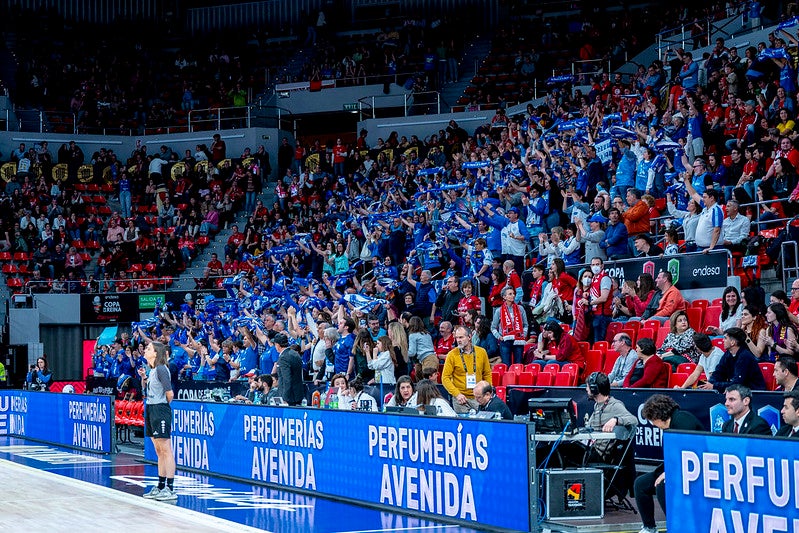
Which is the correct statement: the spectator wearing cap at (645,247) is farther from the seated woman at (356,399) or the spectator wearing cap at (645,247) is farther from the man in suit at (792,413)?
the man in suit at (792,413)

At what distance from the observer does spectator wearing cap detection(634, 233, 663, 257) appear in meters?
15.0

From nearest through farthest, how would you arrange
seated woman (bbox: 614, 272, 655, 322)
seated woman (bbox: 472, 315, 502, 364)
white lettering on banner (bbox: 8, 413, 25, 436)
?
seated woman (bbox: 614, 272, 655, 322), seated woman (bbox: 472, 315, 502, 364), white lettering on banner (bbox: 8, 413, 25, 436)

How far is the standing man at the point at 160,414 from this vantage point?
12070 mm

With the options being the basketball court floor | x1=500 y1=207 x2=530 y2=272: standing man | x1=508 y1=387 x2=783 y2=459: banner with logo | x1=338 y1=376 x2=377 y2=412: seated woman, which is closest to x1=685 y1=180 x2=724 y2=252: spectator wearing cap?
x1=508 y1=387 x2=783 y2=459: banner with logo

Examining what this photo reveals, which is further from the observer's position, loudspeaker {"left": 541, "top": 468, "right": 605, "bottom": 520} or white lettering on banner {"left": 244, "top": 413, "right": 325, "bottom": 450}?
white lettering on banner {"left": 244, "top": 413, "right": 325, "bottom": 450}

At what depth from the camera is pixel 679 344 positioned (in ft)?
41.4

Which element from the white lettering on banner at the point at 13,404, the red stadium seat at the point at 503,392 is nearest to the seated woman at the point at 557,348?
the red stadium seat at the point at 503,392

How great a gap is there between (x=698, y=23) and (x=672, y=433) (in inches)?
766

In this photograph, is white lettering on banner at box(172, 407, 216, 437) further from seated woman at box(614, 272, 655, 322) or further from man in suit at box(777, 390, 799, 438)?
man in suit at box(777, 390, 799, 438)

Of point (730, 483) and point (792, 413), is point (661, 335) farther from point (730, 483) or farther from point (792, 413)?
point (730, 483)

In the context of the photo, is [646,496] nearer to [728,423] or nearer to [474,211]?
[728,423]

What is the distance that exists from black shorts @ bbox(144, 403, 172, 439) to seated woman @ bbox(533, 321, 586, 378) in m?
5.13

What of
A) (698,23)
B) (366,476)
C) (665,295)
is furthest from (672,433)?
(698,23)

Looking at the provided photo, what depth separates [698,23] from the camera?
2502 cm
